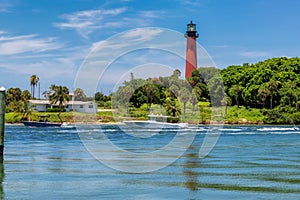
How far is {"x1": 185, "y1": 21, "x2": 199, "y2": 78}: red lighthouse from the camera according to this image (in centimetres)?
12572

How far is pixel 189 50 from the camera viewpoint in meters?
127

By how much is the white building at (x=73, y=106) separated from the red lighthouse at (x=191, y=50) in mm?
23274

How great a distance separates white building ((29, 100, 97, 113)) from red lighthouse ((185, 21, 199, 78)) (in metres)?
23.3

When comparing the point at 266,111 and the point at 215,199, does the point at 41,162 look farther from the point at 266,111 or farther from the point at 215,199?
the point at 266,111

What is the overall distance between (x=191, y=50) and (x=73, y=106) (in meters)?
34.9

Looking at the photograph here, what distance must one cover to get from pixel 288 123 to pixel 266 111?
5.91 meters

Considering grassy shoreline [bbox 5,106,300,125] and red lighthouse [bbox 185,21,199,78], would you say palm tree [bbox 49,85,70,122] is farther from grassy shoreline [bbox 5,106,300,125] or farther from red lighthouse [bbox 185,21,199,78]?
red lighthouse [bbox 185,21,199,78]

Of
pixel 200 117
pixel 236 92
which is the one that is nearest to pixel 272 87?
pixel 236 92

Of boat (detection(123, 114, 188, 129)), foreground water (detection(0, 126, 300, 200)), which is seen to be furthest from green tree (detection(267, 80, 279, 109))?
foreground water (detection(0, 126, 300, 200))

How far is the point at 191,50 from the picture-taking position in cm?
12750

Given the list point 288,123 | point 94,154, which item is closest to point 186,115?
point 288,123

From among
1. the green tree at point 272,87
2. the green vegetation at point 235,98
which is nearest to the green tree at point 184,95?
the green vegetation at point 235,98

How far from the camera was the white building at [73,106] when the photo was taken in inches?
5664

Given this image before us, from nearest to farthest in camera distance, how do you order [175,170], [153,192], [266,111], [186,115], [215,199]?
[215,199]
[153,192]
[175,170]
[186,115]
[266,111]
